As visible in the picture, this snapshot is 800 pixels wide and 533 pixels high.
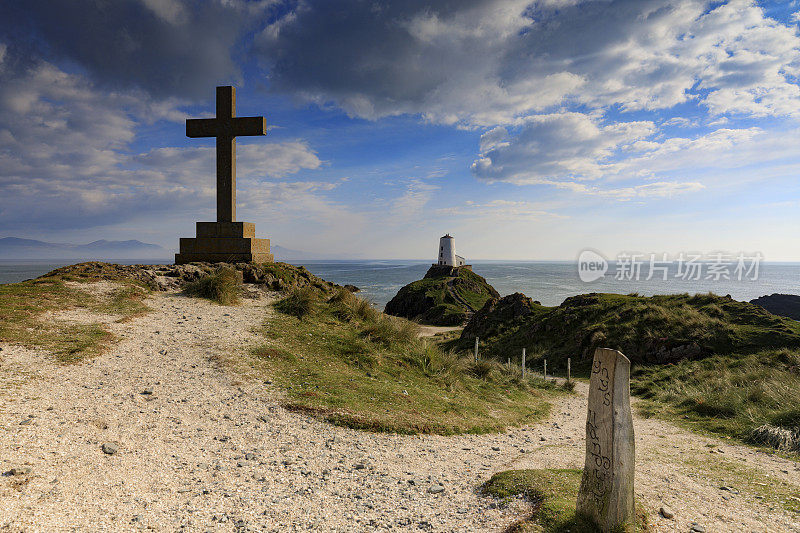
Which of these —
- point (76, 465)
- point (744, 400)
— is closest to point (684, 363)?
point (744, 400)

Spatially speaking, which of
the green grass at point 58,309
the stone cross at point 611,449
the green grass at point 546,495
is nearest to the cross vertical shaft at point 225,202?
the green grass at point 58,309

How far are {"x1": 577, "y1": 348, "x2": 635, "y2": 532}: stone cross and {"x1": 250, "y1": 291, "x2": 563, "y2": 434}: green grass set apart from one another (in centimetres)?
331

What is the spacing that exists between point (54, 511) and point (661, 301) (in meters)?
28.2

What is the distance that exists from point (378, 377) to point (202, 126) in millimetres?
13302

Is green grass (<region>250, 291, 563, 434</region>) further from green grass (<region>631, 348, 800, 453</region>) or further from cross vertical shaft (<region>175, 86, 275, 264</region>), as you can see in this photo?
cross vertical shaft (<region>175, 86, 275, 264</region>)

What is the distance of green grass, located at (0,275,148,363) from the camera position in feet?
25.2

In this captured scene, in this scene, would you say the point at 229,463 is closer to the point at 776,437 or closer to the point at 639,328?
the point at 776,437

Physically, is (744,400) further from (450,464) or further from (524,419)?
(450,464)

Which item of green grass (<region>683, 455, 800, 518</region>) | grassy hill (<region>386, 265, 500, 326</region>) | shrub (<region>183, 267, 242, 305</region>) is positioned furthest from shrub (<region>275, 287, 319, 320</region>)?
grassy hill (<region>386, 265, 500, 326</region>)

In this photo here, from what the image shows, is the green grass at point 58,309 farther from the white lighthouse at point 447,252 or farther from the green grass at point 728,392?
the white lighthouse at point 447,252

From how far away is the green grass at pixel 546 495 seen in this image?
152 inches

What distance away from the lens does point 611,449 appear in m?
3.74

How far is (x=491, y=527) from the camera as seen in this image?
3947 millimetres

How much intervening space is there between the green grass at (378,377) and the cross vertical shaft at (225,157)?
578 centimetres
